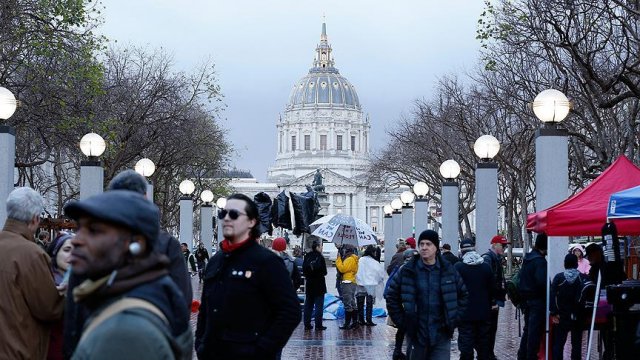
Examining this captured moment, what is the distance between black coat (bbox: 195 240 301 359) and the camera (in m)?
7.00

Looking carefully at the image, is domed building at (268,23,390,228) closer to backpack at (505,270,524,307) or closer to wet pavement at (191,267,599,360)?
wet pavement at (191,267,599,360)

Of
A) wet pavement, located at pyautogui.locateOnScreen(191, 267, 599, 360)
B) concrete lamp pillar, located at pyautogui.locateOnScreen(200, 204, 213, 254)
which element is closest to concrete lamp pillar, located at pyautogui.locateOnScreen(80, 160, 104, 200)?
wet pavement, located at pyautogui.locateOnScreen(191, 267, 599, 360)

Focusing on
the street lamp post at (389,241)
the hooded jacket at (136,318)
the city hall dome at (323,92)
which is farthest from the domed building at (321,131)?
the hooded jacket at (136,318)

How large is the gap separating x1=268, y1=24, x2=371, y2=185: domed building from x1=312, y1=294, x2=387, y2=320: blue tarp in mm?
151477

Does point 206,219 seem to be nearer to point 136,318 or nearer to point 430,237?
point 430,237

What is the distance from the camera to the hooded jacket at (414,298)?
1009cm

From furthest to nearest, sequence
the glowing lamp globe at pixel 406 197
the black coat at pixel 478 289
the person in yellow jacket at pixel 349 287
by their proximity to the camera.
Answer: the glowing lamp globe at pixel 406 197, the person in yellow jacket at pixel 349 287, the black coat at pixel 478 289

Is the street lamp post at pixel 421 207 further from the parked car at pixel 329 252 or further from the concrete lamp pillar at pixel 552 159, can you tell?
the parked car at pixel 329 252

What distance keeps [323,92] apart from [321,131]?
7201mm

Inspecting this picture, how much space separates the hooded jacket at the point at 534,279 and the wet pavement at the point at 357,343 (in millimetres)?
2951

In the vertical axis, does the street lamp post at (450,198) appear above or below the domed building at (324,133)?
below

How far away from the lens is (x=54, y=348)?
723 cm

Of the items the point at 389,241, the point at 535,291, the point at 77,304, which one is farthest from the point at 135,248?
the point at 389,241

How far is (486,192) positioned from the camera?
20.3 meters
